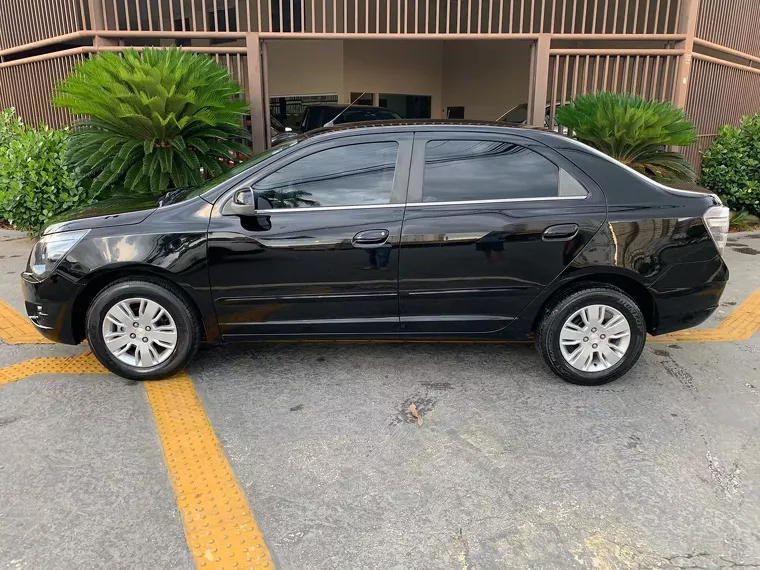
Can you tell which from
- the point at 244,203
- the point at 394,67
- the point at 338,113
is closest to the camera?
the point at 244,203

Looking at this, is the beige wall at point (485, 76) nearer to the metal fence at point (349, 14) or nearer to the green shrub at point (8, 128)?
the metal fence at point (349, 14)

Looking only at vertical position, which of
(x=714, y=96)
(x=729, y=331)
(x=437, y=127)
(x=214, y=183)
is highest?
(x=714, y=96)

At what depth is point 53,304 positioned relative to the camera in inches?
145

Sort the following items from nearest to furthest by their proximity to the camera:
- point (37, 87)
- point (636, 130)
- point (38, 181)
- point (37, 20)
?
point (636, 130), point (38, 181), point (37, 20), point (37, 87)

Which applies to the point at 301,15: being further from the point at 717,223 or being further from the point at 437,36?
the point at 717,223

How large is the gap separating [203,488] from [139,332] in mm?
1314

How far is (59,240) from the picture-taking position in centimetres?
367

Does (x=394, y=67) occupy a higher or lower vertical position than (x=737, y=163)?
higher

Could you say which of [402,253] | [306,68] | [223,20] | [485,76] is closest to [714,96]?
[223,20]

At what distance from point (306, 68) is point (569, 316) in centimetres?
1412

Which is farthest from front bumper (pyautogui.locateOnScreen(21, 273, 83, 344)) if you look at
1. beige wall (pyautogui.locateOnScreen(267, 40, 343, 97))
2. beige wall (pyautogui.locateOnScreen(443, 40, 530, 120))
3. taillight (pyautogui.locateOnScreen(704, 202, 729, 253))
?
beige wall (pyautogui.locateOnScreen(443, 40, 530, 120))

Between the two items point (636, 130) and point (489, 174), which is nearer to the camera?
point (489, 174)

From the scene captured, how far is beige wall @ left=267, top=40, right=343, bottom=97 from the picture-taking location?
15766 millimetres

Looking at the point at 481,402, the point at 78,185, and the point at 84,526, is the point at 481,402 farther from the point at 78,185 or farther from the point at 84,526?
the point at 78,185
